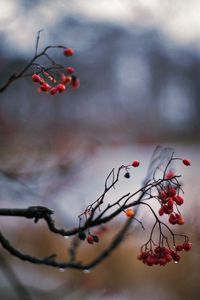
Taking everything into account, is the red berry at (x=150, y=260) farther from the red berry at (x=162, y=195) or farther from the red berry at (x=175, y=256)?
the red berry at (x=162, y=195)

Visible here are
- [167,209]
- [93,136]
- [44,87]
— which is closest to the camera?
[167,209]

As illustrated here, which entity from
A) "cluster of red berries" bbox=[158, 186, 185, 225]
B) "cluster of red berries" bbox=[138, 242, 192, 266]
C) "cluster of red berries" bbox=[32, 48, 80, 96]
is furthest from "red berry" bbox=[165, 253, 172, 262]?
"cluster of red berries" bbox=[32, 48, 80, 96]

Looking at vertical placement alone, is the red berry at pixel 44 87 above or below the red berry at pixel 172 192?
above

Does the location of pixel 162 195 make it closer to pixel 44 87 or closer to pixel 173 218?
pixel 173 218

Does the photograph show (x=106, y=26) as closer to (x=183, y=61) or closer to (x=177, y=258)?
Answer: (x=183, y=61)

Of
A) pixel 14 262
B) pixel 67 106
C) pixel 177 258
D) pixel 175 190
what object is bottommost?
pixel 14 262

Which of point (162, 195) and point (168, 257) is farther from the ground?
point (162, 195)

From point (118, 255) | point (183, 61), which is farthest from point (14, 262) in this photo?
point (183, 61)

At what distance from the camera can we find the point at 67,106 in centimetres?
1348

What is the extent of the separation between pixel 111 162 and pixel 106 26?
168 inches

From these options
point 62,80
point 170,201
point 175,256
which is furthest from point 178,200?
point 62,80

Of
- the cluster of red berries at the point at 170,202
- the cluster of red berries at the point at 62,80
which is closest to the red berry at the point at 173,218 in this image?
the cluster of red berries at the point at 170,202

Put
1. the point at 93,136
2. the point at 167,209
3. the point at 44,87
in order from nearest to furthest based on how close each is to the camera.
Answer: the point at 167,209
the point at 44,87
the point at 93,136

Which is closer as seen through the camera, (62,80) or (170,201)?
(170,201)
